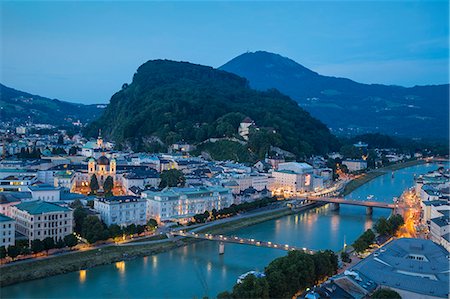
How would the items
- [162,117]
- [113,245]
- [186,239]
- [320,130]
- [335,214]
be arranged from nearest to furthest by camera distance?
[113,245], [186,239], [335,214], [162,117], [320,130]

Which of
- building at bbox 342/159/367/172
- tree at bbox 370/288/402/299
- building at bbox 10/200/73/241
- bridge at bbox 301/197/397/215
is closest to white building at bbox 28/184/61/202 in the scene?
building at bbox 10/200/73/241

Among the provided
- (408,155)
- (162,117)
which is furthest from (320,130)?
(162,117)

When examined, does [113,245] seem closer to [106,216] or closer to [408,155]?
[106,216]

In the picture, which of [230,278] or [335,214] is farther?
[335,214]

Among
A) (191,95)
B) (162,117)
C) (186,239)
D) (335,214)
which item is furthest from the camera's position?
(191,95)

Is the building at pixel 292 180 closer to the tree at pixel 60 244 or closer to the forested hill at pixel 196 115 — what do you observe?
the forested hill at pixel 196 115

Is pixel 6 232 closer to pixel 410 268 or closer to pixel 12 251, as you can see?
pixel 12 251
